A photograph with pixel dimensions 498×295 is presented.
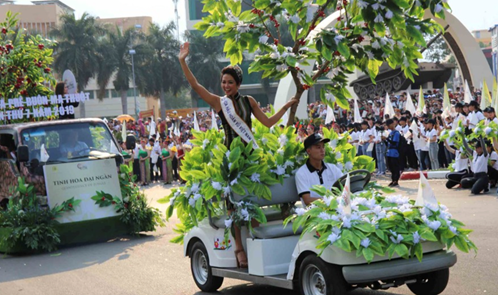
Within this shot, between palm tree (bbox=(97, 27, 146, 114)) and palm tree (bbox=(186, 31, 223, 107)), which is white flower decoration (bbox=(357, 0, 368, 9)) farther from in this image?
palm tree (bbox=(186, 31, 223, 107))

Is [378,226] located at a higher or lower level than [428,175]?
higher

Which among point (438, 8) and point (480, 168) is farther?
point (480, 168)

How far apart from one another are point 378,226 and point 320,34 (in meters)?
2.22

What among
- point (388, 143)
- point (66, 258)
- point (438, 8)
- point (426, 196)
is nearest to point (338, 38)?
point (438, 8)

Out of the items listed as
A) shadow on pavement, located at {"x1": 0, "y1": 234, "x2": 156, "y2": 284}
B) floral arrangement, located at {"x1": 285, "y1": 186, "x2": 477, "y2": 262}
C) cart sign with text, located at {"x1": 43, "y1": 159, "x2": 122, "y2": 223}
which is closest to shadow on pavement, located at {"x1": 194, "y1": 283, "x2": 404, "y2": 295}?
floral arrangement, located at {"x1": 285, "y1": 186, "x2": 477, "y2": 262}

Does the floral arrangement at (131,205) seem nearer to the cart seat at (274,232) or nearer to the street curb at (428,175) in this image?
the cart seat at (274,232)

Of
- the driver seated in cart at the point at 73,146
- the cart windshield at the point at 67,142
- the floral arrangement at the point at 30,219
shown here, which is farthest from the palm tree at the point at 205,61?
the floral arrangement at the point at 30,219

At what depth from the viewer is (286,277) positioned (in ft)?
24.8

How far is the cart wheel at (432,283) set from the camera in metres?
7.31

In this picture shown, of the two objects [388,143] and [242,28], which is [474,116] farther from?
[242,28]

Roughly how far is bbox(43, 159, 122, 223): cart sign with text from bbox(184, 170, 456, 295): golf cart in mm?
4802

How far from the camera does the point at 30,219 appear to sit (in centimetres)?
1309

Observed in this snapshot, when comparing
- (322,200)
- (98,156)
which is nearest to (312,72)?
(322,200)

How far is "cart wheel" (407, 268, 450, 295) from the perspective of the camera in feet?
24.0
